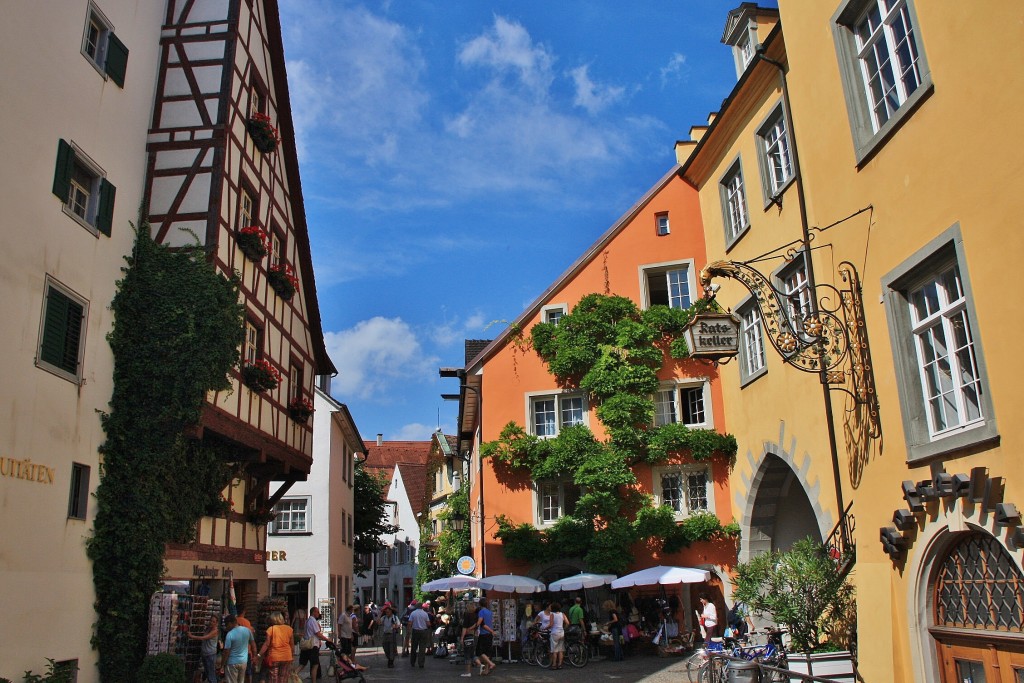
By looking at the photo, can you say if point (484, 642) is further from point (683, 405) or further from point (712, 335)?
point (712, 335)

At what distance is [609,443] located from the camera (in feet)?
70.1

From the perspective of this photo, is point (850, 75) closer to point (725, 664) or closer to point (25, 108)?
point (725, 664)

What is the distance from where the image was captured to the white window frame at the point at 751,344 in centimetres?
1714

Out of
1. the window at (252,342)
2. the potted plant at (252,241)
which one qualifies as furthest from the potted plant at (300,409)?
the potted plant at (252,241)

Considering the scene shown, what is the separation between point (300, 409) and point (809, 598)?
39.1 feet

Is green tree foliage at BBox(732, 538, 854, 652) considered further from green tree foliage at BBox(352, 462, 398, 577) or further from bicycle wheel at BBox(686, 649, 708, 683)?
green tree foliage at BBox(352, 462, 398, 577)

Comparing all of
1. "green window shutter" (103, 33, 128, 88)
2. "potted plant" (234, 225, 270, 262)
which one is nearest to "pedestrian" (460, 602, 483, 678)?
"potted plant" (234, 225, 270, 262)

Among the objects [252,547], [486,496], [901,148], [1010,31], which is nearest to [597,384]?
[486,496]

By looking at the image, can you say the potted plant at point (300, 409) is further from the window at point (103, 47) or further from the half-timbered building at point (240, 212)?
the window at point (103, 47)

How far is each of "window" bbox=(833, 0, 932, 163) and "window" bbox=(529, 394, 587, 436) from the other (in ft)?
41.3

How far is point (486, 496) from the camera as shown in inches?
867

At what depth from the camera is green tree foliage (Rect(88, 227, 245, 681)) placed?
12.9m

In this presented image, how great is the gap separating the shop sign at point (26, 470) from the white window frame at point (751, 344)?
40.0ft

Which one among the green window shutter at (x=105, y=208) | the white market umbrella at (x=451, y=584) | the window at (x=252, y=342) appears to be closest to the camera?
the green window shutter at (x=105, y=208)
